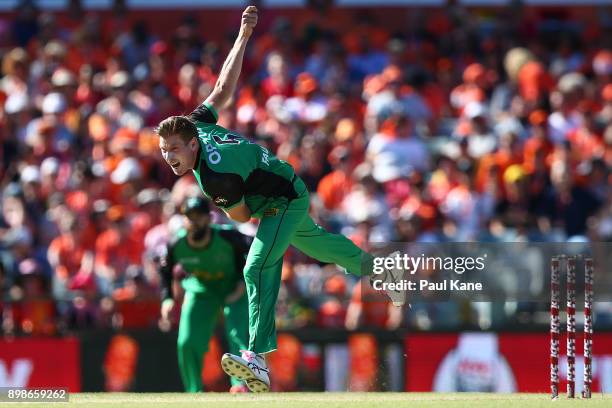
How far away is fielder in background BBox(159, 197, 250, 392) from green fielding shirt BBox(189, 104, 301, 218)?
2.69 m

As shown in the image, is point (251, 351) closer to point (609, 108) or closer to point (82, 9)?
point (609, 108)

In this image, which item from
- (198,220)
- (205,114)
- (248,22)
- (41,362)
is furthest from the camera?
(41,362)

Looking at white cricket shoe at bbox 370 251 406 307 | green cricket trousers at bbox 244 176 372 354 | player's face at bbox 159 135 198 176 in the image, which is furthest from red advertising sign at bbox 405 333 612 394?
player's face at bbox 159 135 198 176

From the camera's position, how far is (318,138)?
16.4m

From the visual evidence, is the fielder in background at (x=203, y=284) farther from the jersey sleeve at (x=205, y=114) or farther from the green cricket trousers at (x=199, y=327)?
the jersey sleeve at (x=205, y=114)

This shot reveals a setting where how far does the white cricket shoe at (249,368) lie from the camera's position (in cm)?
918

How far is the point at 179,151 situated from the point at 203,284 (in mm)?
3404

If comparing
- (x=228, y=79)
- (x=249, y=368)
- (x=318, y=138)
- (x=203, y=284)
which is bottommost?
(x=249, y=368)

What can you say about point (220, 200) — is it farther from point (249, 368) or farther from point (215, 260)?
point (215, 260)

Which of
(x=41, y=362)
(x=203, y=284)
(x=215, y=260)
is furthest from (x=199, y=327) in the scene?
(x=41, y=362)

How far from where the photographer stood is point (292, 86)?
17953mm

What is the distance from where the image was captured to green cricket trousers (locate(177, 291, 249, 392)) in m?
12.3

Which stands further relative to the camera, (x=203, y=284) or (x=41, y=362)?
(x=41, y=362)

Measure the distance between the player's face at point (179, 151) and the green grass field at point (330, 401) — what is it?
177 cm
